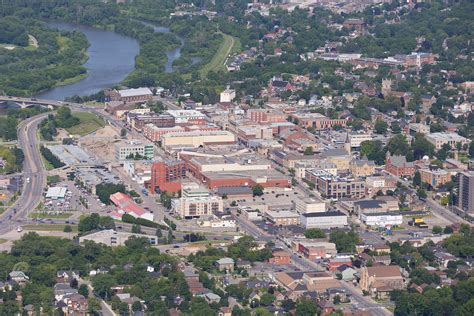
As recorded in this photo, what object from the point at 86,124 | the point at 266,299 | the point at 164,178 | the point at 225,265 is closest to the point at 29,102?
the point at 86,124

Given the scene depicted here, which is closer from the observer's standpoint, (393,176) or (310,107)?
(393,176)

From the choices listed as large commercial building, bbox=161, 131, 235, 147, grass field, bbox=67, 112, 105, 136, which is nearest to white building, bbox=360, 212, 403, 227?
large commercial building, bbox=161, 131, 235, 147

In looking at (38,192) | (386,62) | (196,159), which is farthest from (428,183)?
(386,62)

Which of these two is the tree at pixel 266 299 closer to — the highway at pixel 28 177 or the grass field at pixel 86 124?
→ the highway at pixel 28 177

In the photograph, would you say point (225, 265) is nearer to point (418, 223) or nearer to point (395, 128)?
point (418, 223)

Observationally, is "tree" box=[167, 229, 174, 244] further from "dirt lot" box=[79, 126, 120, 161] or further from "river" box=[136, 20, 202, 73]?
"river" box=[136, 20, 202, 73]

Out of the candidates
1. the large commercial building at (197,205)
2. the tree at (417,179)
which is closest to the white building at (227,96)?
the tree at (417,179)

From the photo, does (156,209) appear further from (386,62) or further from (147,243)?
(386,62)
